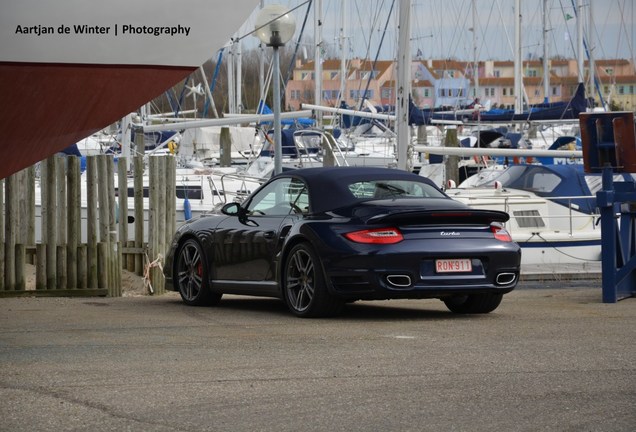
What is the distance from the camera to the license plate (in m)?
11.1

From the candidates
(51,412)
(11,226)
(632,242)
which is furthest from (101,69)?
(632,242)

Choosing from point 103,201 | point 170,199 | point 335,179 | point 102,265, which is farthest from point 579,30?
point 335,179

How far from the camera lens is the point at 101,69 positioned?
31.9 ft

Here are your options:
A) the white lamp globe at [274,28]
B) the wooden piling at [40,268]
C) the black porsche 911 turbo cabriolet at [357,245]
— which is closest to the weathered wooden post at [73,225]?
the wooden piling at [40,268]

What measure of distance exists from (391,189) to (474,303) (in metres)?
1.35

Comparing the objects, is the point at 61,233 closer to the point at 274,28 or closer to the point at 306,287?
the point at 274,28

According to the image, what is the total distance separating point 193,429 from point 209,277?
7077 mm

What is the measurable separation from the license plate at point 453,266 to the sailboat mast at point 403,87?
29.1 ft

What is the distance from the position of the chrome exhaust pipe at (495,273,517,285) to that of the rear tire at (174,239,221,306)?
3265 millimetres

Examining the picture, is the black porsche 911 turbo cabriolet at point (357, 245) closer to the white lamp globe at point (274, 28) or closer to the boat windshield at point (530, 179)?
the white lamp globe at point (274, 28)

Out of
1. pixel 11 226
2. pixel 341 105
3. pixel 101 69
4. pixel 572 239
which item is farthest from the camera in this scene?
pixel 341 105

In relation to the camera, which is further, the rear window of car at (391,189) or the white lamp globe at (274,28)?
the white lamp globe at (274,28)

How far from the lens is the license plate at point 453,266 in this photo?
11.1 m

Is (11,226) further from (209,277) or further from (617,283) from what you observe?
(617,283)
